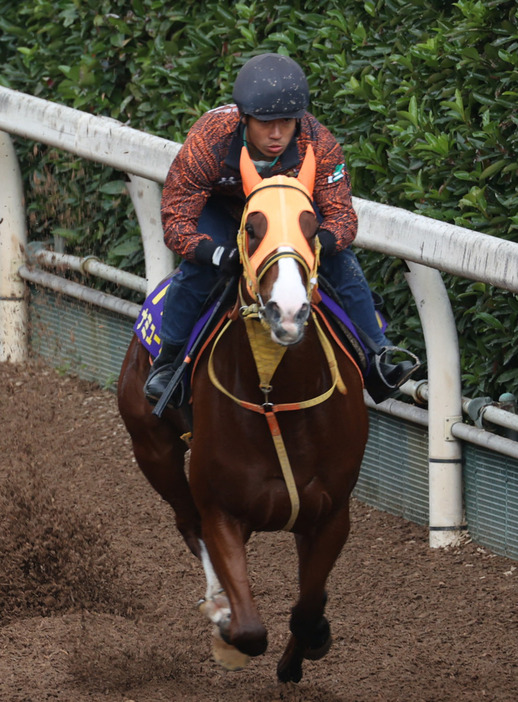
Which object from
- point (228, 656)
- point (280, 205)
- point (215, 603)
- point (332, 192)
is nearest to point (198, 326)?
point (332, 192)

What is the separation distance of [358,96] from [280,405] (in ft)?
8.49

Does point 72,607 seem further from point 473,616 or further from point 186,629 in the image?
point 473,616

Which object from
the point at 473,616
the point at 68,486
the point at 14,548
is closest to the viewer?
the point at 473,616

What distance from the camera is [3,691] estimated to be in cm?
488

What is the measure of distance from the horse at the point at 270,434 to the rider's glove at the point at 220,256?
0.34 ft

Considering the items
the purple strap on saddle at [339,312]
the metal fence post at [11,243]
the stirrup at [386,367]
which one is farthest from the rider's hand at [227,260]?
the metal fence post at [11,243]

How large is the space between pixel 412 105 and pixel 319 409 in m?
2.17

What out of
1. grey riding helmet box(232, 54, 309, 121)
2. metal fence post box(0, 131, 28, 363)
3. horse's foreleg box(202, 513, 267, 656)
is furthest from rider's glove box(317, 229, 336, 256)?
metal fence post box(0, 131, 28, 363)

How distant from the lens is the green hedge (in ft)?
19.1

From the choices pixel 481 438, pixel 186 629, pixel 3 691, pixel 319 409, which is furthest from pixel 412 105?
pixel 3 691

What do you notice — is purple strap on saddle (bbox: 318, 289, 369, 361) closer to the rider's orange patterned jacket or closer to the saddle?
the saddle

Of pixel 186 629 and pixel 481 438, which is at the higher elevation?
pixel 481 438

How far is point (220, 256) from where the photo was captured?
441 cm

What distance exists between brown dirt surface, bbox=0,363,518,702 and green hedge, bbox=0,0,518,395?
0.92 metres
